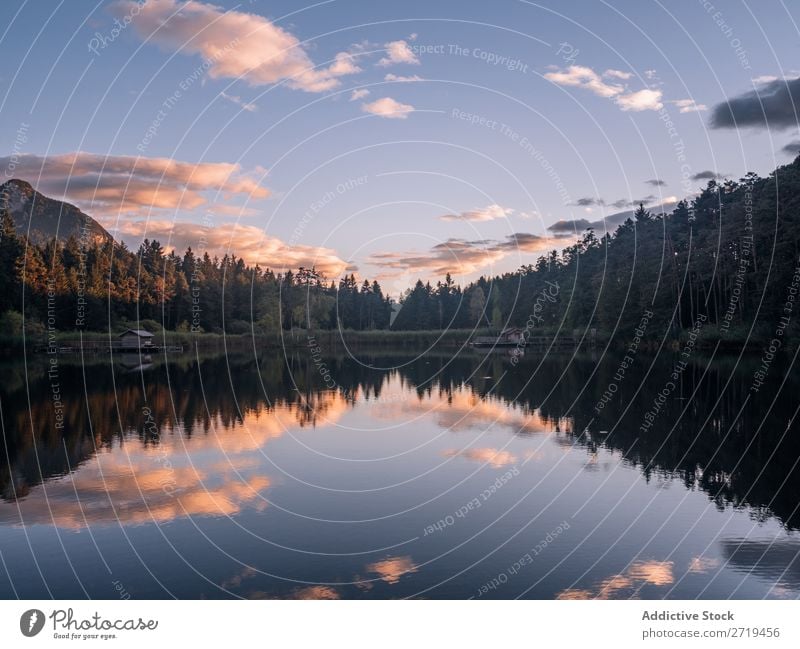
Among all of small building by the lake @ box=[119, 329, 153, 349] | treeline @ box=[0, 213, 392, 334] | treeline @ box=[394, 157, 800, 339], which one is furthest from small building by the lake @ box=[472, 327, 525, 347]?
small building by the lake @ box=[119, 329, 153, 349]

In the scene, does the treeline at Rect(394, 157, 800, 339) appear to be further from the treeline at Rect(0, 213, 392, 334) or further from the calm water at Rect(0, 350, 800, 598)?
the treeline at Rect(0, 213, 392, 334)

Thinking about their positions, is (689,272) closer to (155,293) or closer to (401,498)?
(401,498)

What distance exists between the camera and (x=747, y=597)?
13.7 m

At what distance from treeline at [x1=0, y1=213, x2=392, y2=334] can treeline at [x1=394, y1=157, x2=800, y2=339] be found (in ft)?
141

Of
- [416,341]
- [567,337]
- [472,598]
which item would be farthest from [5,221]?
[472,598]

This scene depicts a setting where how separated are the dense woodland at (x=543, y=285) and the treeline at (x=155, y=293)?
0.98 feet

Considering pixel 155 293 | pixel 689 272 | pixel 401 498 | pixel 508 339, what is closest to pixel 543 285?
pixel 508 339

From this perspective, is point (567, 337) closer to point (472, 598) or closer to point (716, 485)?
point (716, 485)

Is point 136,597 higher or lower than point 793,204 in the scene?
lower

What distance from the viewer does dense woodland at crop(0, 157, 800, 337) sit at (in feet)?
239

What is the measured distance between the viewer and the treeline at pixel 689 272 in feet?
228

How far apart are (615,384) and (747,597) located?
Answer: 40777mm

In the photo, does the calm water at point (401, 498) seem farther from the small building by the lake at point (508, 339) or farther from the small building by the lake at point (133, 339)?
the small building by the lake at point (508, 339)

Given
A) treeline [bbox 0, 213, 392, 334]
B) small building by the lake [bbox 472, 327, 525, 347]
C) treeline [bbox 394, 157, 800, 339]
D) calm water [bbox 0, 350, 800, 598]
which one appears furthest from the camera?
small building by the lake [bbox 472, 327, 525, 347]
